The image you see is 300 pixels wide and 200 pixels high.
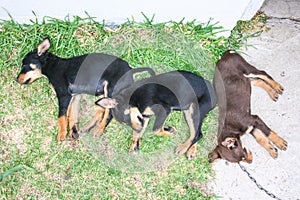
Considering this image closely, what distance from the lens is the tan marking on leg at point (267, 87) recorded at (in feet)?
15.8

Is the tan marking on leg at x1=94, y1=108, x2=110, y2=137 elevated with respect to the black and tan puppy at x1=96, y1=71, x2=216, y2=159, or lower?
lower

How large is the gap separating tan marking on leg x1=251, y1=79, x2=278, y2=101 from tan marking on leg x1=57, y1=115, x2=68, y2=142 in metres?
2.13

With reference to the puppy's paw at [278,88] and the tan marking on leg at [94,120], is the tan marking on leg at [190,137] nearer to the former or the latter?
the tan marking on leg at [94,120]

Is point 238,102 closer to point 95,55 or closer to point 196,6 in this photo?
point 196,6

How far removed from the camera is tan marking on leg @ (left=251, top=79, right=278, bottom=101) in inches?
190

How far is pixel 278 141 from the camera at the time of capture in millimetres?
4688

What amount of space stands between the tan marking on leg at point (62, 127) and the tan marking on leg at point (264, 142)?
2010 millimetres

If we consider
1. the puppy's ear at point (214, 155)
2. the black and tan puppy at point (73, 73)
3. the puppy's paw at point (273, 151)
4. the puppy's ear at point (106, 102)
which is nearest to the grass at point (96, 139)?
the puppy's ear at point (214, 155)

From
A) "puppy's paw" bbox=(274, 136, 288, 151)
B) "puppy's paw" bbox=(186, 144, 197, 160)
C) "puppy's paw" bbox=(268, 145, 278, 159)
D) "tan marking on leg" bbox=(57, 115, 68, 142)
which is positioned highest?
"puppy's paw" bbox=(274, 136, 288, 151)

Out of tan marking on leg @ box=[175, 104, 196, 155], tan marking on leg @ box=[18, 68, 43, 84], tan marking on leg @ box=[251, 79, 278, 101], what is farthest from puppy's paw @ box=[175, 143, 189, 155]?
tan marking on leg @ box=[18, 68, 43, 84]

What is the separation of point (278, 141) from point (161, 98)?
1.46 m

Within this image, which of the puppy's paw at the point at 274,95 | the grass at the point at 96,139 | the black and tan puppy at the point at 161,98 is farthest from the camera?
the puppy's paw at the point at 274,95

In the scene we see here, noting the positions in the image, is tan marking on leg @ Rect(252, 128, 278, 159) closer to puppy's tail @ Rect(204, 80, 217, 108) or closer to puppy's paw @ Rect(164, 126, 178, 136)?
puppy's tail @ Rect(204, 80, 217, 108)

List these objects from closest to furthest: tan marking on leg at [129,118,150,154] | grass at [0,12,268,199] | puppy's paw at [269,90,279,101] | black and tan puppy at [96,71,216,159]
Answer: black and tan puppy at [96,71,216,159] → tan marking on leg at [129,118,150,154] → grass at [0,12,268,199] → puppy's paw at [269,90,279,101]
